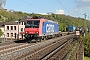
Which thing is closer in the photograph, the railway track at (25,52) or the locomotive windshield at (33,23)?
the railway track at (25,52)

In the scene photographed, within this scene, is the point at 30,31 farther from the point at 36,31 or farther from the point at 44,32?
the point at 44,32

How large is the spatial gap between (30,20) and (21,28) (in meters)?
39.2

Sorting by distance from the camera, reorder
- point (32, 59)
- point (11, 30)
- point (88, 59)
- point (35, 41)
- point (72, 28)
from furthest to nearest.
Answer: point (72, 28) → point (11, 30) → point (35, 41) → point (88, 59) → point (32, 59)

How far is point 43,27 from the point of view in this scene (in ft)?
102

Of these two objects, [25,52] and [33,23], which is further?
[33,23]

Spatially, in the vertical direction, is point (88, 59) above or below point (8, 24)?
below

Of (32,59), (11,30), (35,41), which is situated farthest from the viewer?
(11,30)

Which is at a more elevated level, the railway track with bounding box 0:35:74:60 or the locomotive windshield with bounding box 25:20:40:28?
the locomotive windshield with bounding box 25:20:40:28

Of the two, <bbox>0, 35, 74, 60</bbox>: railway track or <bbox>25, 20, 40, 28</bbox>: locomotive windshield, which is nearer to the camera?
<bbox>0, 35, 74, 60</bbox>: railway track

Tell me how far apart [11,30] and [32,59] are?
5352 centimetres

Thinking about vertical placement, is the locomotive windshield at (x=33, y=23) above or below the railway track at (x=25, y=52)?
above

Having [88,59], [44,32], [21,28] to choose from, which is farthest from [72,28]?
[88,59]

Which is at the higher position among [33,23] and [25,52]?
[33,23]

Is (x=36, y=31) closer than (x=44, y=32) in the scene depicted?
Yes
